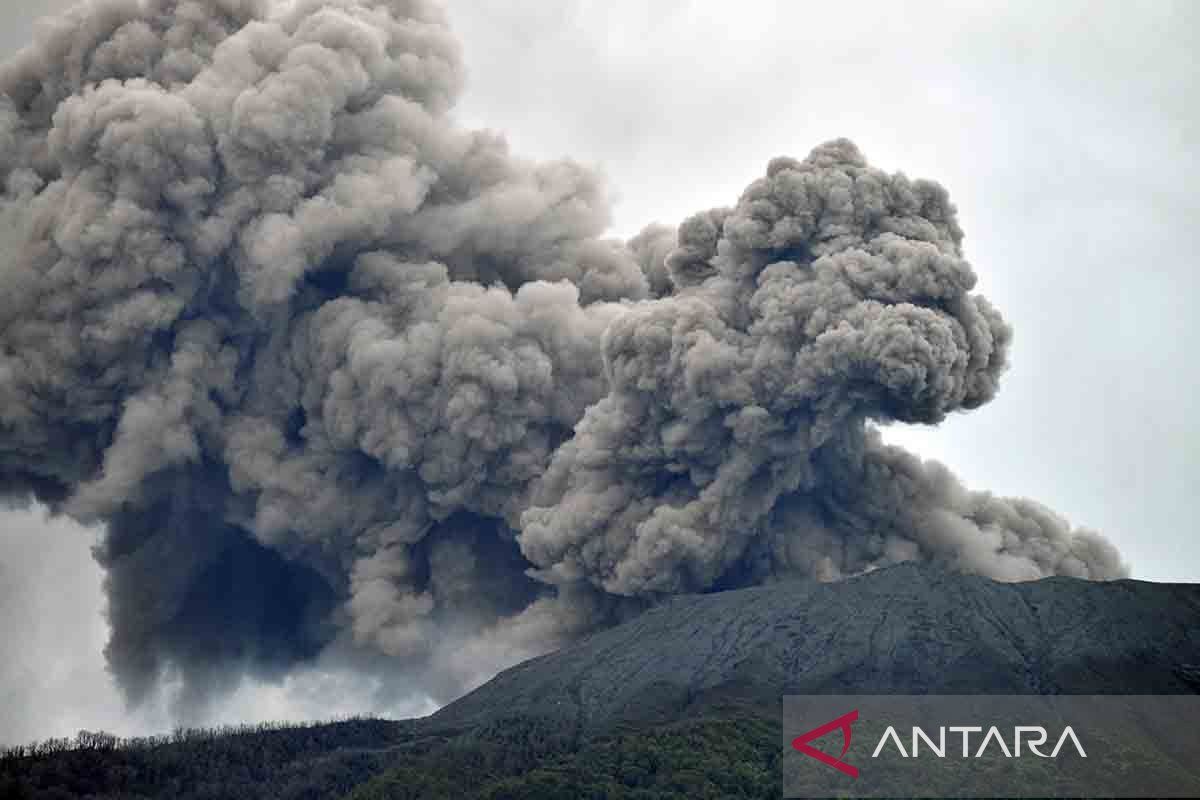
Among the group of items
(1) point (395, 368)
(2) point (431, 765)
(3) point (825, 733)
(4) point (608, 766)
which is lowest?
(4) point (608, 766)

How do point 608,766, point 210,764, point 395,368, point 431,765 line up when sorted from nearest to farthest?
point 608,766, point 431,765, point 210,764, point 395,368

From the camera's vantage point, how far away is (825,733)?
2002 inches

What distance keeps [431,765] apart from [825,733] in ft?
36.1

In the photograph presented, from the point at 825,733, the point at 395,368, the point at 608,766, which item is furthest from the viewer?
the point at 395,368

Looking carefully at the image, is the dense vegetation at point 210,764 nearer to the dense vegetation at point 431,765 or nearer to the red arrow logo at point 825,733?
the dense vegetation at point 431,765

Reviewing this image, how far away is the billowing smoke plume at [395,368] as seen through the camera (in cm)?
5881

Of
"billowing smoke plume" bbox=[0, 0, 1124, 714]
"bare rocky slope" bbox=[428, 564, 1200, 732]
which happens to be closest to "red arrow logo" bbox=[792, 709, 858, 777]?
"bare rocky slope" bbox=[428, 564, 1200, 732]

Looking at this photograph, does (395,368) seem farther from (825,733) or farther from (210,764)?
(825,733)

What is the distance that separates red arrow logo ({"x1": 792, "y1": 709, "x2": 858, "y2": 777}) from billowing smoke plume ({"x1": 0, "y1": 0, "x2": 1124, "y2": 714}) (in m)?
8.62

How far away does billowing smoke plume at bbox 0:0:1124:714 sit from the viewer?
5881cm

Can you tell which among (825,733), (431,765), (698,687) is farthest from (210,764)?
(825,733)

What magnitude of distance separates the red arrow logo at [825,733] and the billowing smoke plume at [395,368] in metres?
8.62

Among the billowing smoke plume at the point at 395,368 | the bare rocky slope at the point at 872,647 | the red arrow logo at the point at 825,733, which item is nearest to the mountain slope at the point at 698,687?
the bare rocky slope at the point at 872,647

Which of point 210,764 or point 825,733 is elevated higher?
point 210,764
